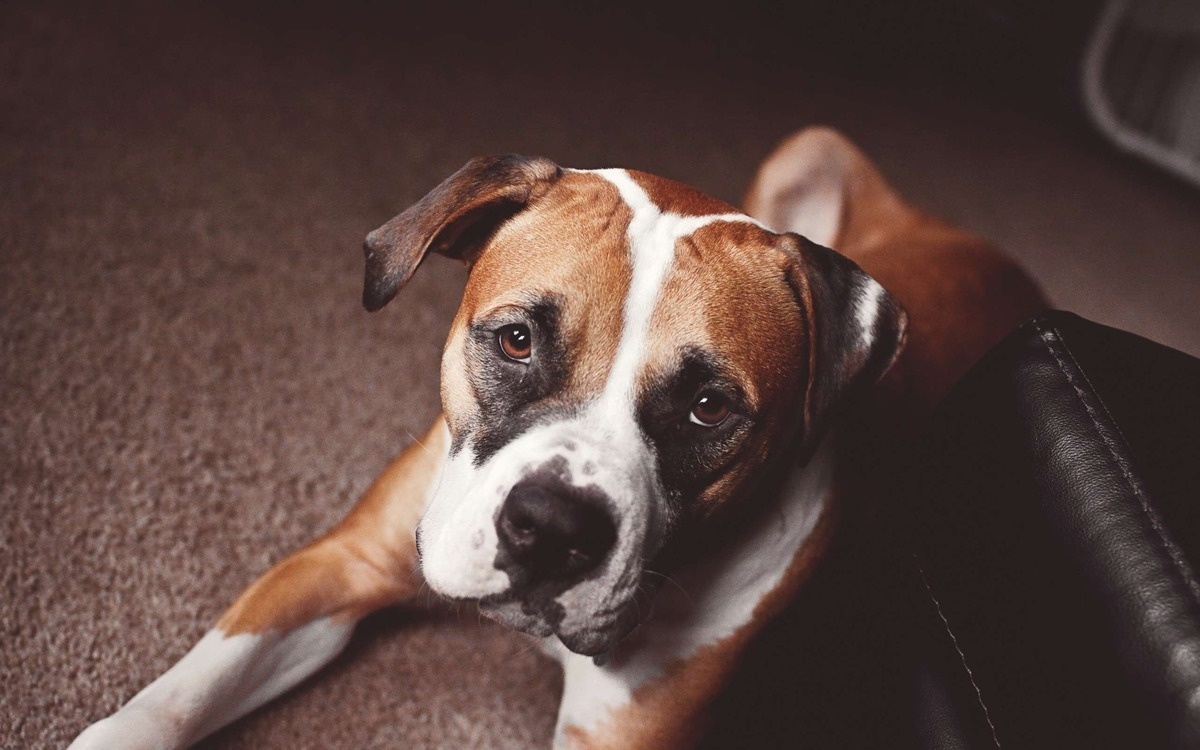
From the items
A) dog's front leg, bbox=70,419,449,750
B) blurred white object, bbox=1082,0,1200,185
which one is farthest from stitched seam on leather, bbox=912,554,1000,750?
blurred white object, bbox=1082,0,1200,185

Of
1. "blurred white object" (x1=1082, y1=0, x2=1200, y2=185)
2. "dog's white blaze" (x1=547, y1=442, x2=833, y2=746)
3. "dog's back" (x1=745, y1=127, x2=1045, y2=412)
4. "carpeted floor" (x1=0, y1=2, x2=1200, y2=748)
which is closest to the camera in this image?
"dog's white blaze" (x1=547, y1=442, x2=833, y2=746)

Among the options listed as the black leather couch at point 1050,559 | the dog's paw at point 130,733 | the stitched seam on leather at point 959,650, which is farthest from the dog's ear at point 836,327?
the dog's paw at point 130,733

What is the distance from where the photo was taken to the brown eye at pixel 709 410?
156 centimetres

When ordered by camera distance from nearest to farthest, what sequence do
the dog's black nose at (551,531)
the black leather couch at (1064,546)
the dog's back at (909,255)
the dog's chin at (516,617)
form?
1. the black leather couch at (1064,546)
2. the dog's black nose at (551,531)
3. the dog's chin at (516,617)
4. the dog's back at (909,255)

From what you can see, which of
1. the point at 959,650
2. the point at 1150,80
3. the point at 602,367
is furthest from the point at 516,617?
the point at 1150,80

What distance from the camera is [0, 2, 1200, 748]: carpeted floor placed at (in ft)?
6.59

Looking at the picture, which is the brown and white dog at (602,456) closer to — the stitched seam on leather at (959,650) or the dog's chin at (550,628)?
the dog's chin at (550,628)

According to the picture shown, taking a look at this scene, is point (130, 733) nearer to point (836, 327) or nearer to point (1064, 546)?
point (836, 327)

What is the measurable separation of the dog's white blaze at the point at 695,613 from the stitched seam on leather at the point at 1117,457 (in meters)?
0.51

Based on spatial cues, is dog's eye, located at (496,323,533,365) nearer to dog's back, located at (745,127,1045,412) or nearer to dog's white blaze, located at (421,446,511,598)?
dog's white blaze, located at (421,446,511,598)

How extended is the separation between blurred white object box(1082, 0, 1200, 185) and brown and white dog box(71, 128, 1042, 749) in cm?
378

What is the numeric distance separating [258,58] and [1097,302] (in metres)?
3.38

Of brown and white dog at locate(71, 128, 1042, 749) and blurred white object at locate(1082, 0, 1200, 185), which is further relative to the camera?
blurred white object at locate(1082, 0, 1200, 185)

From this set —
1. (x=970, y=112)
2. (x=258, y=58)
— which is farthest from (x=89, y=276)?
(x=970, y=112)
